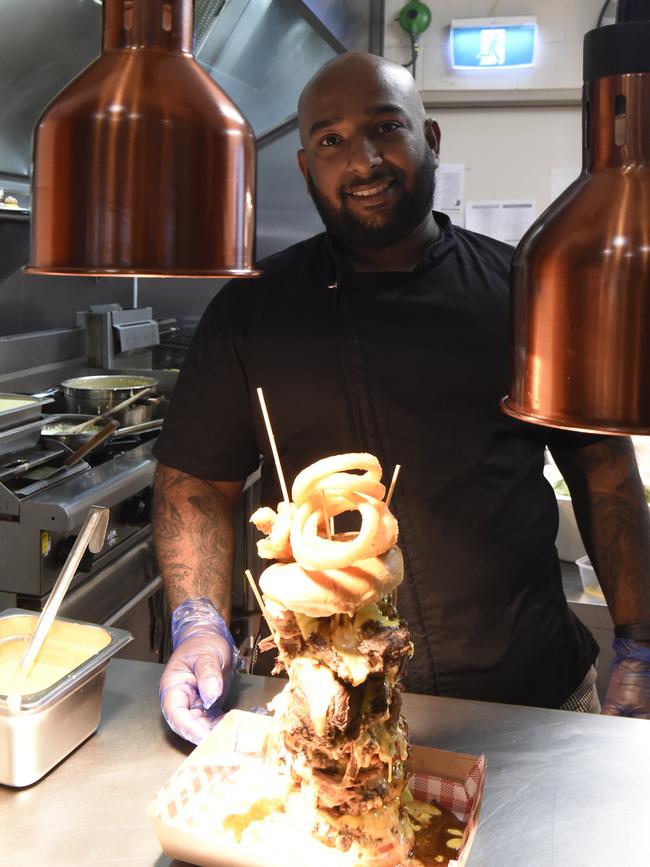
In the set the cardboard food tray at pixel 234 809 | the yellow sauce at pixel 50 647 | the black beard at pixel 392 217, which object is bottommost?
the cardboard food tray at pixel 234 809

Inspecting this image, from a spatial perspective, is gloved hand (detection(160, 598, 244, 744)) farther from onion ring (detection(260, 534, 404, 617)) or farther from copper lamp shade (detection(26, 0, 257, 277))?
copper lamp shade (detection(26, 0, 257, 277))

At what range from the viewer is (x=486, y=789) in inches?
48.5

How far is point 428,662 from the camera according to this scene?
1.81 m

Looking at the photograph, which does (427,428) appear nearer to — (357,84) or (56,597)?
(357,84)

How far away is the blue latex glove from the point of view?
1733mm

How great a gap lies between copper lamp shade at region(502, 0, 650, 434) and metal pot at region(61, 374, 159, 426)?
268cm

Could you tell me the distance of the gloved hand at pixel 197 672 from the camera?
52.6 inches

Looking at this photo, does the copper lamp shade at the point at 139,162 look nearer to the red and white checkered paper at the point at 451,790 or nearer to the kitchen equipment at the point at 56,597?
the kitchen equipment at the point at 56,597

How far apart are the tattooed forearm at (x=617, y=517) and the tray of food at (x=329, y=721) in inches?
37.9

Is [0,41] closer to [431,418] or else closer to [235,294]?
[235,294]

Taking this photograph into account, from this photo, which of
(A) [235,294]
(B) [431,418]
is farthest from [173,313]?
(B) [431,418]

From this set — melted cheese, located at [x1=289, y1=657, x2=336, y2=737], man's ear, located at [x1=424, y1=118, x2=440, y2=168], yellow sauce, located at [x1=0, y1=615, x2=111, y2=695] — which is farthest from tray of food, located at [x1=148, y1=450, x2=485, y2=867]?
man's ear, located at [x1=424, y1=118, x2=440, y2=168]

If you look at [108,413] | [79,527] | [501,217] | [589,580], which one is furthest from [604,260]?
[501,217]

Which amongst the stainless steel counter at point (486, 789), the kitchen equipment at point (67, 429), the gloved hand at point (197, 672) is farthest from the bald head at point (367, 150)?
the kitchen equipment at point (67, 429)
